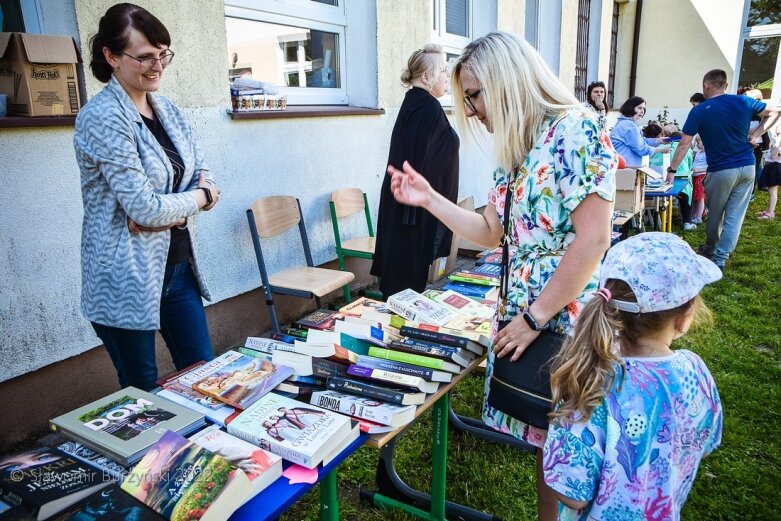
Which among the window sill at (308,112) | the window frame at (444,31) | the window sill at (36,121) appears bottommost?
the window sill at (36,121)

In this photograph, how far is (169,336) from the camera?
212cm

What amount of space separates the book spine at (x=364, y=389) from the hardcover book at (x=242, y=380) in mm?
144

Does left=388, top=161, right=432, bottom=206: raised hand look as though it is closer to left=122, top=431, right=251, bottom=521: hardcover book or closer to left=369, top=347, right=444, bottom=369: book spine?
left=369, top=347, right=444, bottom=369: book spine

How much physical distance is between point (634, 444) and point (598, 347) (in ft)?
0.71

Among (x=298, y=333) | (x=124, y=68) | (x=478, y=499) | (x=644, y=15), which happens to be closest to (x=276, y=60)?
(x=124, y=68)

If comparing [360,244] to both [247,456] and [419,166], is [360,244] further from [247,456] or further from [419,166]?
[247,456]

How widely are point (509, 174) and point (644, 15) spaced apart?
12879 mm

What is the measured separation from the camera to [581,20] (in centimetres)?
971

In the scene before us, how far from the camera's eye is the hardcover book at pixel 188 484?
41.1 inches

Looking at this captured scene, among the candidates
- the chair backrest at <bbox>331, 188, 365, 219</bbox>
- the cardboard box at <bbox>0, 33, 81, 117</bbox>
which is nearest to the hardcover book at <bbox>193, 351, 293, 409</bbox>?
the cardboard box at <bbox>0, 33, 81, 117</bbox>

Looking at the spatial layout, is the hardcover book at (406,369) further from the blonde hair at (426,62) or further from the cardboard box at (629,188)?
the cardboard box at (629,188)

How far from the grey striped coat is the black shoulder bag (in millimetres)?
→ 1201

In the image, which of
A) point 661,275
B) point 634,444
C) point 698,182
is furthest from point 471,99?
point 698,182

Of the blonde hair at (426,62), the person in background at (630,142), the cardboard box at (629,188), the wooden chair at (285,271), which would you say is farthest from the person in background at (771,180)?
the wooden chair at (285,271)
